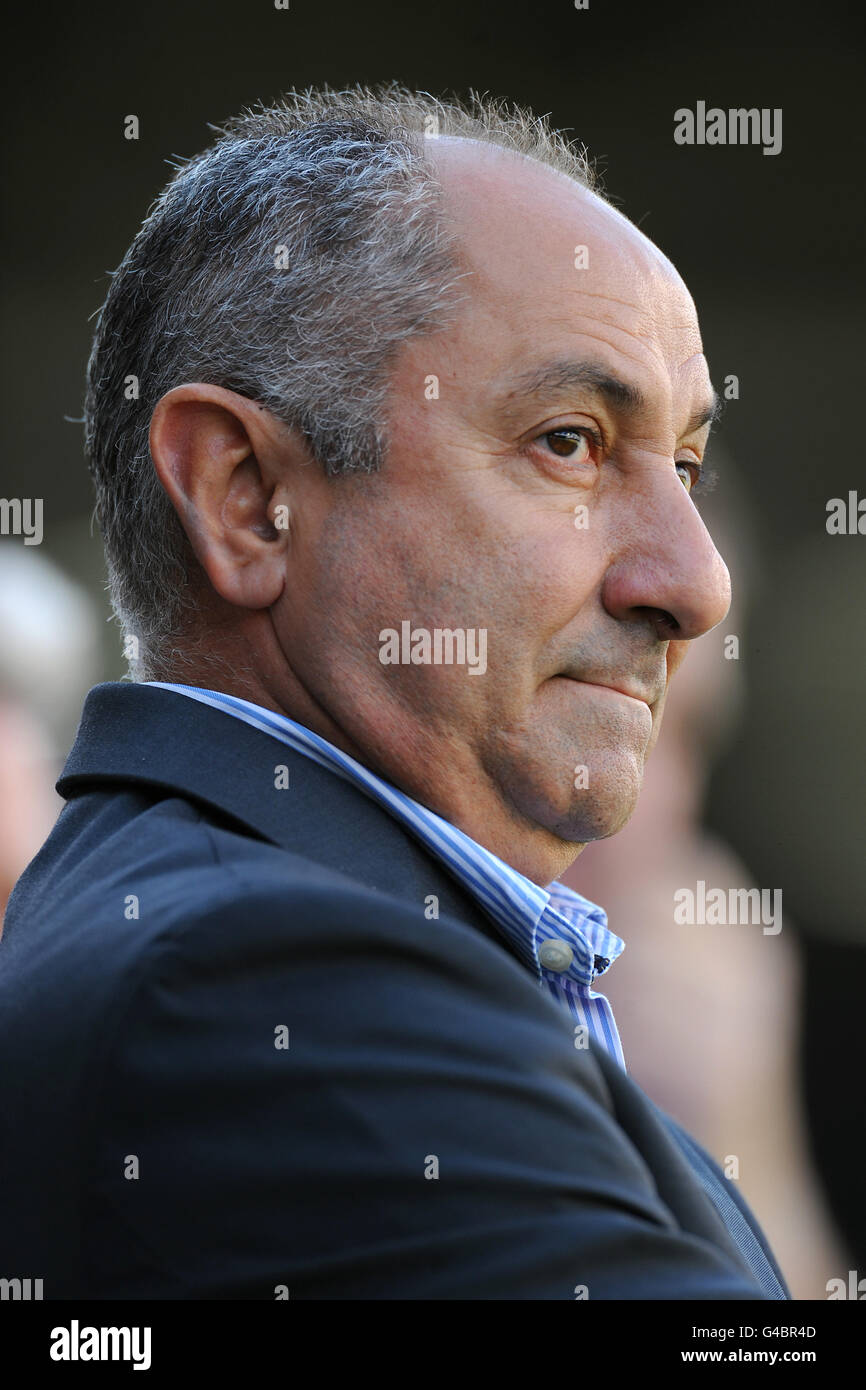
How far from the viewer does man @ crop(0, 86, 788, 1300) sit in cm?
105

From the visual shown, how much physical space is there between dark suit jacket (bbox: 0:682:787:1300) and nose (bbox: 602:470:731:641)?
0.58 m

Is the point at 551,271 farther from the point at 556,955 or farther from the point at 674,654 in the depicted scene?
the point at 556,955

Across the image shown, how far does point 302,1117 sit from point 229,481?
81 centimetres

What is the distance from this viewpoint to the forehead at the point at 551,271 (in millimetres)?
1620

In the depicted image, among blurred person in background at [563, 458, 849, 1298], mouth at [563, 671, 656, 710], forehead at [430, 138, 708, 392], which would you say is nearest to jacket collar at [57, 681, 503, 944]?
mouth at [563, 671, 656, 710]

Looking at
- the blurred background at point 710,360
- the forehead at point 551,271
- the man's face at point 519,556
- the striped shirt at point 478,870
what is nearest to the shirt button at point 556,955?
the striped shirt at point 478,870

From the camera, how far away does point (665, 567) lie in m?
1.65

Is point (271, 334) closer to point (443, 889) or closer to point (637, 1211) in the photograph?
point (443, 889)

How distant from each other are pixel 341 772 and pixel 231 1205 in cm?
52

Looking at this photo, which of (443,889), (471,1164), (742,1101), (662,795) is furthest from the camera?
(662,795)

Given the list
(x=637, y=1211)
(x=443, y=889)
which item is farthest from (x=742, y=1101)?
(x=637, y=1211)

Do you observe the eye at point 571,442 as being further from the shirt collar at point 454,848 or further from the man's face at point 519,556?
the shirt collar at point 454,848

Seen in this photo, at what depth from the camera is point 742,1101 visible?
341 centimetres

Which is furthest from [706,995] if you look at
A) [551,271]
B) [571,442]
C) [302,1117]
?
[302,1117]
